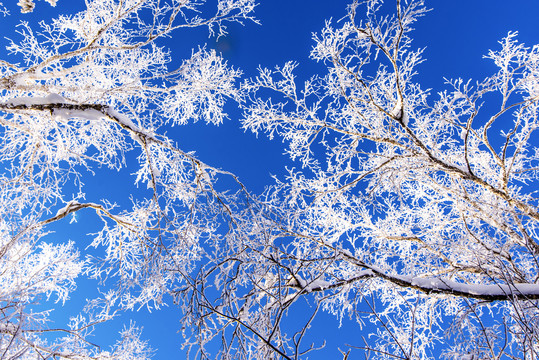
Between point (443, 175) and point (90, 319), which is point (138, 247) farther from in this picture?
point (443, 175)

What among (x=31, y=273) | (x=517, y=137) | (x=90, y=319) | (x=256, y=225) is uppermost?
(x=517, y=137)

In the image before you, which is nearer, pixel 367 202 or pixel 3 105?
pixel 3 105

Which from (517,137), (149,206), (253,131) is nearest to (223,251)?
(149,206)

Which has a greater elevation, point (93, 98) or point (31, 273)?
point (93, 98)

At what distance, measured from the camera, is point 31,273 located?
7.36m

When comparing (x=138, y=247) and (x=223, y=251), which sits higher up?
(x=138, y=247)

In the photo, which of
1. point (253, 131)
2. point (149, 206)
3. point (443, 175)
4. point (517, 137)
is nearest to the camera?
point (149, 206)

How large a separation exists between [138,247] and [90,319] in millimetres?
1886

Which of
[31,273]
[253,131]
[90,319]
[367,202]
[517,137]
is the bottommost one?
[90,319]

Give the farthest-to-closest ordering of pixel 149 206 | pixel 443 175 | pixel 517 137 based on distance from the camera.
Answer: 1. pixel 443 175
2. pixel 517 137
3. pixel 149 206

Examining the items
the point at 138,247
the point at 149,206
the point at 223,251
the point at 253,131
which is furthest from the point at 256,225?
the point at 253,131

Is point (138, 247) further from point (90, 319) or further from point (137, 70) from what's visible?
point (137, 70)

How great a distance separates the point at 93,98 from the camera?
19.6 ft

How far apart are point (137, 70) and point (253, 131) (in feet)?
8.68
